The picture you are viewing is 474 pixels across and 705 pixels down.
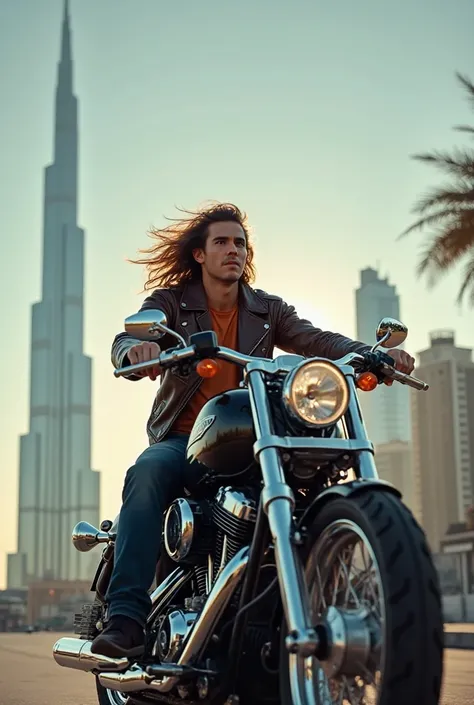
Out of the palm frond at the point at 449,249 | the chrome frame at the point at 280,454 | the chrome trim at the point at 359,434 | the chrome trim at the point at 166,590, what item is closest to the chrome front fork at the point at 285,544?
the chrome frame at the point at 280,454

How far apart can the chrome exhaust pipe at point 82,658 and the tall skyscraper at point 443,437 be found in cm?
13649

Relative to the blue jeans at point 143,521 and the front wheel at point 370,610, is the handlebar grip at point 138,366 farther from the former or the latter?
the front wheel at point 370,610

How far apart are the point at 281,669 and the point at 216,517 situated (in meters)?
0.69

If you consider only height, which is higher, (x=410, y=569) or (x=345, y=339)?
(x=345, y=339)

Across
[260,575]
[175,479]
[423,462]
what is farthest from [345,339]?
[423,462]

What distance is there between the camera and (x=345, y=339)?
4.77m

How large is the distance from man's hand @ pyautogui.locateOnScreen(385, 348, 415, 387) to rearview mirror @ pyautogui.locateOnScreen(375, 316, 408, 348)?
35 mm

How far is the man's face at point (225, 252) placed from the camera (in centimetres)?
489

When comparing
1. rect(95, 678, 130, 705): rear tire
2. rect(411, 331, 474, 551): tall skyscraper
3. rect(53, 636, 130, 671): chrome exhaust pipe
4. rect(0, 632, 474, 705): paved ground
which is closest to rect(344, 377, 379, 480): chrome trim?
rect(53, 636, 130, 671): chrome exhaust pipe

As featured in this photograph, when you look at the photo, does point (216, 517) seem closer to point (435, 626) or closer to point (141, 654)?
point (141, 654)

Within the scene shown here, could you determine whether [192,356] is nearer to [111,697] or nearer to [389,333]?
[389,333]

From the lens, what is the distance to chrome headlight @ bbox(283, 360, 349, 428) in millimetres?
3592

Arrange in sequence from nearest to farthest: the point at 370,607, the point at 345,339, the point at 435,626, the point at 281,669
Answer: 1. the point at 435,626
2. the point at 370,607
3. the point at 281,669
4. the point at 345,339

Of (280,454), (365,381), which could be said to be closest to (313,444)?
(280,454)
